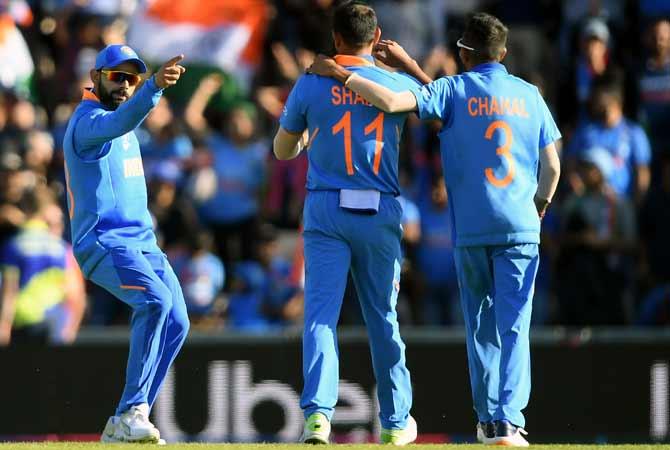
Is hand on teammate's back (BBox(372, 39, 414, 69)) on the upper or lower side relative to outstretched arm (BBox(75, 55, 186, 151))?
upper

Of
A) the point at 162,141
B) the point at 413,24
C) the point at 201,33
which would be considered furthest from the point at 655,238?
the point at 201,33

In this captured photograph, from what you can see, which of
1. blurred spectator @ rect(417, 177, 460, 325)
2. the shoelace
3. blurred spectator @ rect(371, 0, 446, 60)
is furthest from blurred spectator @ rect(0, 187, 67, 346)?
the shoelace

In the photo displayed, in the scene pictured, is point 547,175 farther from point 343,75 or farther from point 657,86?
point 657,86

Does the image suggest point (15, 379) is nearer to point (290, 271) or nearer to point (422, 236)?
point (290, 271)

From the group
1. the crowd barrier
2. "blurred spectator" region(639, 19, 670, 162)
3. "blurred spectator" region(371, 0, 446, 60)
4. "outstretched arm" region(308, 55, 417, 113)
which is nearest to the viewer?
"outstretched arm" region(308, 55, 417, 113)

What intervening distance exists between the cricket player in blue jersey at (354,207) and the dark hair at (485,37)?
1.44 feet

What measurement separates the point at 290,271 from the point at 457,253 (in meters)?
5.59

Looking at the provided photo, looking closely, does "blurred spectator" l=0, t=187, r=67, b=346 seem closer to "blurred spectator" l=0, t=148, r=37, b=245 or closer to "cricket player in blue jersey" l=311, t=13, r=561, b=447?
"blurred spectator" l=0, t=148, r=37, b=245

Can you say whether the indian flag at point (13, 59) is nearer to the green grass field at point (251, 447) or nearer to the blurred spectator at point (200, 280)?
the blurred spectator at point (200, 280)

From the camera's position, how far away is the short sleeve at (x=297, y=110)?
9.02m

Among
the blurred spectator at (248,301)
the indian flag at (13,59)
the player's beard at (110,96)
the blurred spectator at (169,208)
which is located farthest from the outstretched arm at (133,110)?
the indian flag at (13,59)

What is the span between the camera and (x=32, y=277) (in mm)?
13609

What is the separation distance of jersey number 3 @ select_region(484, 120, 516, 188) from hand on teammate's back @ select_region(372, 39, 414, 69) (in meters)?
0.69

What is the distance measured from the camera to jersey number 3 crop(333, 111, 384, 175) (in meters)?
8.94
